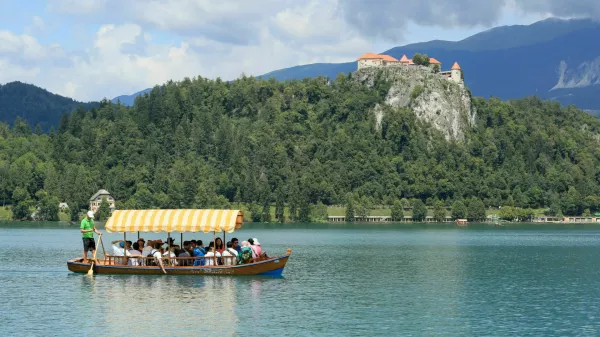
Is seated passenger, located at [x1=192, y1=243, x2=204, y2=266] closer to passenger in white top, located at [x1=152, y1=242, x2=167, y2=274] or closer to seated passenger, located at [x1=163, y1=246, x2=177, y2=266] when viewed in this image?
seated passenger, located at [x1=163, y1=246, x2=177, y2=266]

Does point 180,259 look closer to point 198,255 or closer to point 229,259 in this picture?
point 198,255

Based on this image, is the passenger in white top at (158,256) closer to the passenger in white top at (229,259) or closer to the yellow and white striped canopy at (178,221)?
the yellow and white striped canopy at (178,221)

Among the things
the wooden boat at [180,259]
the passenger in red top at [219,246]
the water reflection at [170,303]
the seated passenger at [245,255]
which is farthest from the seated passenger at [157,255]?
the seated passenger at [245,255]

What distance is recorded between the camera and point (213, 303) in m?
64.9

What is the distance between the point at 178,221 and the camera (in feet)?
266

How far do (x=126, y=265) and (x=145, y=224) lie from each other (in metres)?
4.03

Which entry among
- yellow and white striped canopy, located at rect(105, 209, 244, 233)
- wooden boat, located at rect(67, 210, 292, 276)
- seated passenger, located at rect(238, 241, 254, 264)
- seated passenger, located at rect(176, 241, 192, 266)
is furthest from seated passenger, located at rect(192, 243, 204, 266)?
seated passenger, located at rect(238, 241, 254, 264)

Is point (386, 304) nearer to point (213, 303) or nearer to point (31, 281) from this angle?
point (213, 303)

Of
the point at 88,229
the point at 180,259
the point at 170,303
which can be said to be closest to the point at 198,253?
the point at 180,259

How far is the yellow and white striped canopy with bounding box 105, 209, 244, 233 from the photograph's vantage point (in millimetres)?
80500

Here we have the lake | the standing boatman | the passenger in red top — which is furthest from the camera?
the passenger in red top

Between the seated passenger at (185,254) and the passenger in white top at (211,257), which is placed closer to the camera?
the passenger in white top at (211,257)

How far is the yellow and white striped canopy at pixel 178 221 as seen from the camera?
80.5m

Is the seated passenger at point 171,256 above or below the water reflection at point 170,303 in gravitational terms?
above
